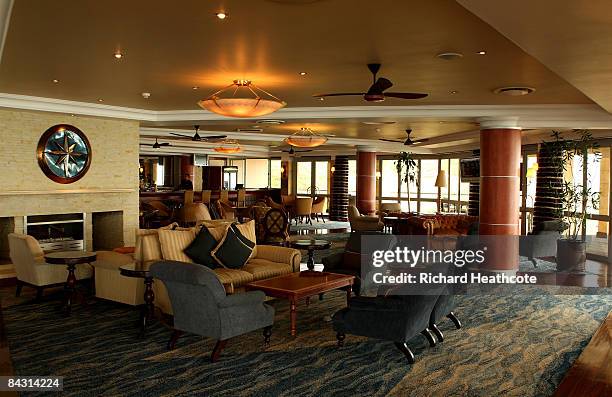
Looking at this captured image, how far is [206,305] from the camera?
5.02 meters

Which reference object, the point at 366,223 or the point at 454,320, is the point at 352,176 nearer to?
the point at 366,223

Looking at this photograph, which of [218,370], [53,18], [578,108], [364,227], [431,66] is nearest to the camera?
[53,18]

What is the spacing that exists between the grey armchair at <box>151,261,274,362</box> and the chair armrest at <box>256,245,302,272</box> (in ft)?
7.19

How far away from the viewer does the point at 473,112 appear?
28.6 ft

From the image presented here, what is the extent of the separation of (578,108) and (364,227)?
596 cm

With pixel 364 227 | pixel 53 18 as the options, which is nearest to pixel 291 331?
pixel 53 18

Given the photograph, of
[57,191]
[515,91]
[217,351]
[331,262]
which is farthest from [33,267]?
[515,91]

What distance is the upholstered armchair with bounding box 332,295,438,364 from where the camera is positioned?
4.91 meters

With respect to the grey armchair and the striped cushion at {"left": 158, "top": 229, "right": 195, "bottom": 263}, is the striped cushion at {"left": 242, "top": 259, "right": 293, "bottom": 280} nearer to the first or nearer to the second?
the striped cushion at {"left": 158, "top": 229, "right": 195, "bottom": 263}

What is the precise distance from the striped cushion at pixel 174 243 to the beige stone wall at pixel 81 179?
3345mm

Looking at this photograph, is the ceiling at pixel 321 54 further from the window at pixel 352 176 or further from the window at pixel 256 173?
the window at pixel 256 173

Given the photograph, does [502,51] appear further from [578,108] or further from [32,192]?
[32,192]

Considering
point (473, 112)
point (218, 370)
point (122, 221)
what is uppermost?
point (473, 112)

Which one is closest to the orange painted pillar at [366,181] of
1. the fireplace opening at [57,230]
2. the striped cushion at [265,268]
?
the fireplace opening at [57,230]
